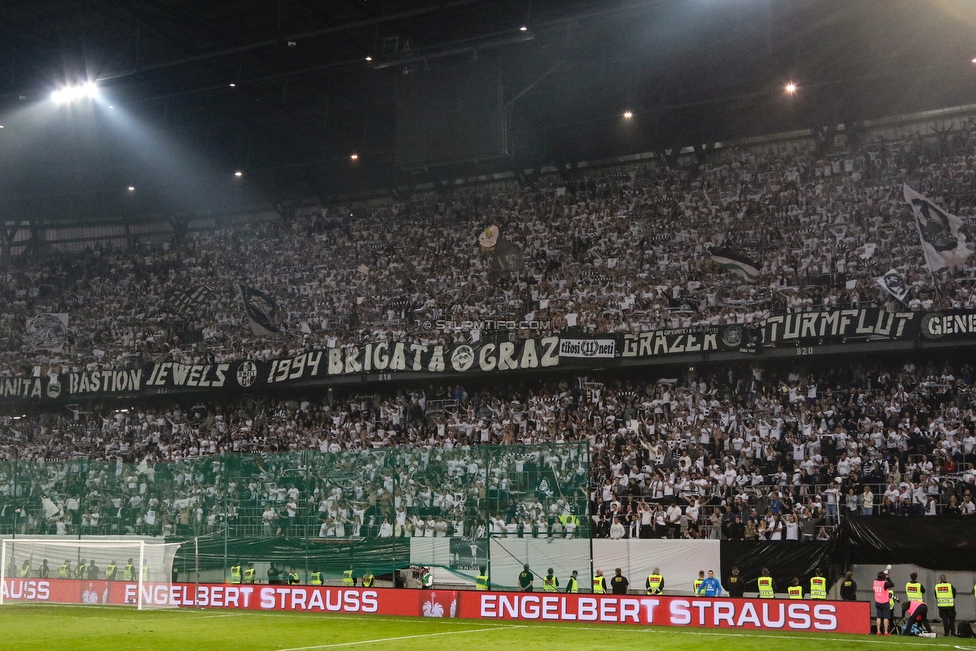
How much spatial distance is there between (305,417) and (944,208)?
22.9 m

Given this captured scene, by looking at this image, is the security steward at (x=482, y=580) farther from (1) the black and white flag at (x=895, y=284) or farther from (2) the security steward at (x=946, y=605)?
(1) the black and white flag at (x=895, y=284)

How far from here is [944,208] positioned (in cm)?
3069

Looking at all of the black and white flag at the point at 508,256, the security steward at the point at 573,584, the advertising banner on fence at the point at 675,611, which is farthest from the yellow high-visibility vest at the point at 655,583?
the black and white flag at the point at 508,256

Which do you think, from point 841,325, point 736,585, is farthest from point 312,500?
point 841,325

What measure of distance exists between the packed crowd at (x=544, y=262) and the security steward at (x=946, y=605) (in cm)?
1094

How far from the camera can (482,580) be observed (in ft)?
71.1

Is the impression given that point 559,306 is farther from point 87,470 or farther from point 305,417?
point 87,470

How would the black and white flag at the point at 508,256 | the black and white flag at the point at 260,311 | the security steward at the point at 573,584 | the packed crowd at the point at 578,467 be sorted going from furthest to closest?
1. the black and white flag at the point at 260,311
2. the black and white flag at the point at 508,256
3. the packed crowd at the point at 578,467
4. the security steward at the point at 573,584

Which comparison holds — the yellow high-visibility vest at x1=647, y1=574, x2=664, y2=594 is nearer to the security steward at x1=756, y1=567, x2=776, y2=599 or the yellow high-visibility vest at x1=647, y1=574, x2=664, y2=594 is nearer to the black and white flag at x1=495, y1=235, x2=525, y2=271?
the security steward at x1=756, y1=567, x2=776, y2=599

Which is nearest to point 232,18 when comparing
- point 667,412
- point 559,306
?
point 559,306

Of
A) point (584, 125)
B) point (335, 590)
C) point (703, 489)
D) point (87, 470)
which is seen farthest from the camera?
→ point (584, 125)

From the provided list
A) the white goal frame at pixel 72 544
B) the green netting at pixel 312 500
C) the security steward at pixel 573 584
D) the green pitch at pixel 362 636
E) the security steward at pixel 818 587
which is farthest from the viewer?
the white goal frame at pixel 72 544

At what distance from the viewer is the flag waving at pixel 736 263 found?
3253cm

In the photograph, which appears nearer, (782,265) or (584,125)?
(782,265)
